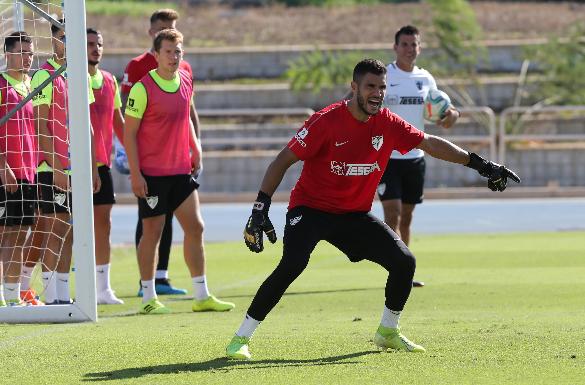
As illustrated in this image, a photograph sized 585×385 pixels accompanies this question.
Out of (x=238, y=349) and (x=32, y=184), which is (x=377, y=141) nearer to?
(x=238, y=349)

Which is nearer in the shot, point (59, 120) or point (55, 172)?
point (59, 120)

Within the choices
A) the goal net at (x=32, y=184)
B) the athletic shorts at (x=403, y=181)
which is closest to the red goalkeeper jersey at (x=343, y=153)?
the goal net at (x=32, y=184)

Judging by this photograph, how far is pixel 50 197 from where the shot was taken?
10.5 metres

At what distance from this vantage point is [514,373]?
6984 mm

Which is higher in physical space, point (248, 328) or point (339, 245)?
point (339, 245)

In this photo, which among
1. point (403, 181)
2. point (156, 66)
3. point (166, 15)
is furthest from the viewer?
point (403, 181)

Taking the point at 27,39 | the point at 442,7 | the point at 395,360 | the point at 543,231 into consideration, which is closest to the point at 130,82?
the point at 27,39

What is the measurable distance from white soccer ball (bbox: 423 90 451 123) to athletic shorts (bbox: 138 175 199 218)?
277cm

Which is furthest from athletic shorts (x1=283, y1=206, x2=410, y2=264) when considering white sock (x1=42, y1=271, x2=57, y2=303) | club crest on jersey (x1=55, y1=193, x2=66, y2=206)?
white sock (x1=42, y1=271, x2=57, y2=303)

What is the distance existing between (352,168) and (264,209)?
0.67 m

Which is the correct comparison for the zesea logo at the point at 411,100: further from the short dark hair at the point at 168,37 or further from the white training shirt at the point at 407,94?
the short dark hair at the point at 168,37

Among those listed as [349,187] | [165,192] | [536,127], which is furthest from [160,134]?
[536,127]

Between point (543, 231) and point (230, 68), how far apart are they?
1481cm

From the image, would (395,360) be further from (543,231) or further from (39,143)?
(543,231)
